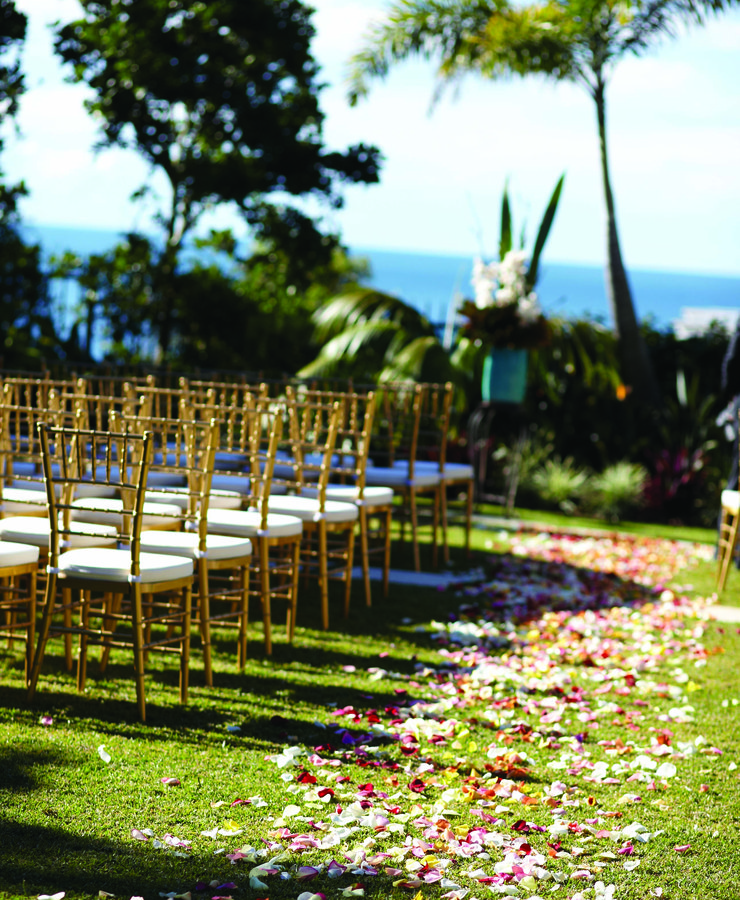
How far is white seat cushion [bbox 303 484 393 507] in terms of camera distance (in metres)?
6.06

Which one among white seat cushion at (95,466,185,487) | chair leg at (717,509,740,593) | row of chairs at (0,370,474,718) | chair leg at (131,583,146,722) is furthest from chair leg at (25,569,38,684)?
chair leg at (717,509,740,593)

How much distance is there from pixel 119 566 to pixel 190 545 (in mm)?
452

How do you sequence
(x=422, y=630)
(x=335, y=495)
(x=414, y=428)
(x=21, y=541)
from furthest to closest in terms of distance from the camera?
(x=414, y=428), (x=335, y=495), (x=422, y=630), (x=21, y=541)

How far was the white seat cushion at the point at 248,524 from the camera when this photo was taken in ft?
15.8

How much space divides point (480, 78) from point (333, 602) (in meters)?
9.09

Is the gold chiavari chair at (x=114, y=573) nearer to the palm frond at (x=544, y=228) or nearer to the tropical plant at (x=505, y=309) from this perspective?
the tropical plant at (x=505, y=309)

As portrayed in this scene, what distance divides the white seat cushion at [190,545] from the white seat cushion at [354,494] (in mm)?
1588

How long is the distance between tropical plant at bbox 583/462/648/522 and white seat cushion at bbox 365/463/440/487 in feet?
13.9

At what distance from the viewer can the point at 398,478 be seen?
22.7 ft

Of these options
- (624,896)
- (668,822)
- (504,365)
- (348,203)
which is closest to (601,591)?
(504,365)

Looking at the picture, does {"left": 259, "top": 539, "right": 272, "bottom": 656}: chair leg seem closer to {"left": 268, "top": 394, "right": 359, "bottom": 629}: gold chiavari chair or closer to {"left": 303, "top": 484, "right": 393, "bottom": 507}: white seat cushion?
{"left": 268, "top": 394, "right": 359, "bottom": 629}: gold chiavari chair

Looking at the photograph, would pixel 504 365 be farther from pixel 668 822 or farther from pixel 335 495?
pixel 668 822

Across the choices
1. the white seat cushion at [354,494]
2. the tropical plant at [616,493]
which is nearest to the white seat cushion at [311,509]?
the white seat cushion at [354,494]

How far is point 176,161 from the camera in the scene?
1173cm
